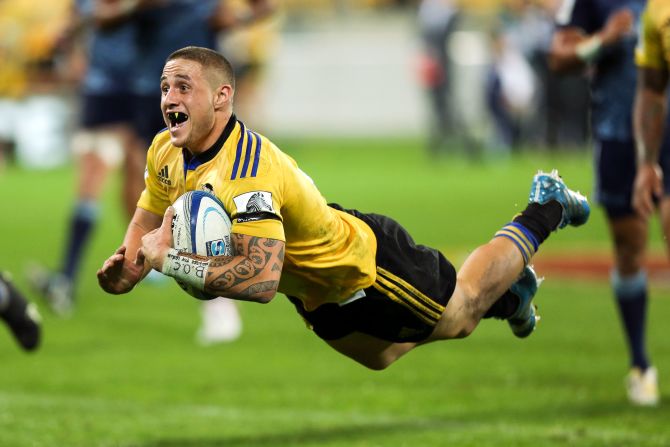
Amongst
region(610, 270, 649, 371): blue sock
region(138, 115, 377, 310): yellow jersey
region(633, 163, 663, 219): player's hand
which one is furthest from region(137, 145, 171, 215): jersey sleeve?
region(610, 270, 649, 371): blue sock

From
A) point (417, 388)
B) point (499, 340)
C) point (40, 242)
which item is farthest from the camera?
point (40, 242)

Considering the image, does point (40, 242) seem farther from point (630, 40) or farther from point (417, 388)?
point (630, 40)

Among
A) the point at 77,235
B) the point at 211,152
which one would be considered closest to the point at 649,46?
the point at 211,152

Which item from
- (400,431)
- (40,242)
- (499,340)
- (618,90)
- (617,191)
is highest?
(618,90)

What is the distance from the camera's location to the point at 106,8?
11750 mm

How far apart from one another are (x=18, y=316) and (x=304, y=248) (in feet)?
9.28

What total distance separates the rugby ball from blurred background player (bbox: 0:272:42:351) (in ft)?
9.18

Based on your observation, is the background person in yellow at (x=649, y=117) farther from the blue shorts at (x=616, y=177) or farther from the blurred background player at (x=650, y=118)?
the blue shorts at (x=616, y=177)

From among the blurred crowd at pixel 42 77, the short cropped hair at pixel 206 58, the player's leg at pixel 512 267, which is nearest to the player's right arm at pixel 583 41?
the player's leg at pixel 512 267

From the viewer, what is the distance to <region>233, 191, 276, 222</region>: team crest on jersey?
5.65 metres

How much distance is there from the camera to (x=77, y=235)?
12.1 meters

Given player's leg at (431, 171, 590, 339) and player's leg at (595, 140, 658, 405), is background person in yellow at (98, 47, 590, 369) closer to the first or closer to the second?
player's leg at (431, 171, 590, 339)

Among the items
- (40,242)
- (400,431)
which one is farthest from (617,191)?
(40,242)

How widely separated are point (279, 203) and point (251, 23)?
6.24 m
